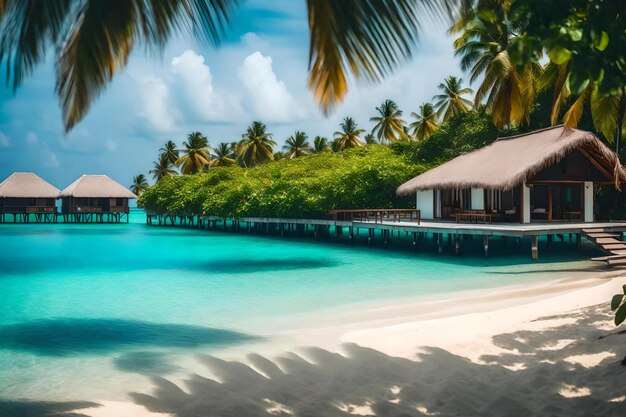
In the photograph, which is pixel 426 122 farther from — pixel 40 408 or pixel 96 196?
pixel 40 408

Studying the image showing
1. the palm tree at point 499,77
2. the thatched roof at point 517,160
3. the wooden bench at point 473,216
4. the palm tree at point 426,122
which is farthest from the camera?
the palm tree at point 426,122

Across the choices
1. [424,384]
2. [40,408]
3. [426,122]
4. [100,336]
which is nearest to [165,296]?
[100,336]

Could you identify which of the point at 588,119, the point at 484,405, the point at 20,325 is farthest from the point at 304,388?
the point at 588,119

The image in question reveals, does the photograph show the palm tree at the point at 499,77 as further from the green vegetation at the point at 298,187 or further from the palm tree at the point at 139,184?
the palm tree at the point at 139,184

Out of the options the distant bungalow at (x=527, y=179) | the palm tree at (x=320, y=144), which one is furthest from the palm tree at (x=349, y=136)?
→ the distant bungalow at (x=527, y=179)

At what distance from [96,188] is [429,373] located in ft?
167

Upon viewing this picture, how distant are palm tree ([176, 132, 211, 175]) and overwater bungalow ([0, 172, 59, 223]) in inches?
480

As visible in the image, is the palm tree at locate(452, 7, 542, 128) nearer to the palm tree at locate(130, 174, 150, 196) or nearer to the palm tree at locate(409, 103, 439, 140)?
the palm tree at locate(409, 103, 439, 140)

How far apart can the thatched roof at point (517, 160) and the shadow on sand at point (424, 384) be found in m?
12.8

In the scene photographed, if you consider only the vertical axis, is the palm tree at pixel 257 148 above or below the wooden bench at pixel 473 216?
above

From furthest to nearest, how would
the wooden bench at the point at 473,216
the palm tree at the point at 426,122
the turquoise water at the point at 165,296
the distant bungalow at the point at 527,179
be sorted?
the palm tree at the point at 426,122 → the wooden bench at the point at 473,216 → the distant bungalow at the point at 527,179 → the turquoise water at the point at 165,296

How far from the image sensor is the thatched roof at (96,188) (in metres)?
51.7

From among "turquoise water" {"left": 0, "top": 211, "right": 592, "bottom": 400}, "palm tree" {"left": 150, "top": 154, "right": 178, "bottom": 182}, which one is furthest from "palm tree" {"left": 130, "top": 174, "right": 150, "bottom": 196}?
"turquoise water" {"left": 0, "top": 211, "right": 592, "bottom": 400}

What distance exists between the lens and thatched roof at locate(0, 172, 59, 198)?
5109 cm
